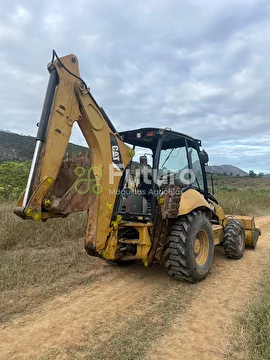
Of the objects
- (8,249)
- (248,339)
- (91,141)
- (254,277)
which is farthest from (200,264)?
(8,249)

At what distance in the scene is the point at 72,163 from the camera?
4.25 meters

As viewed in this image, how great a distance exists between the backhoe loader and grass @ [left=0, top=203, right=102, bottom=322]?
3.11ft

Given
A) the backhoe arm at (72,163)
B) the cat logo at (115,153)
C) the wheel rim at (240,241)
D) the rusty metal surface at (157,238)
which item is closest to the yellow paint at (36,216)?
the backhoe arm at (72,163)

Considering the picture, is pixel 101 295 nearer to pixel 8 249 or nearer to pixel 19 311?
pixel 19 311

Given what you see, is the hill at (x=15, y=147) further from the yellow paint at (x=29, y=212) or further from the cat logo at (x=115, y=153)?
the yellow paint at (x=29, y=212)

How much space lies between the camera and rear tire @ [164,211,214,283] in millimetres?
4742

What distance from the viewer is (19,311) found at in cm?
380

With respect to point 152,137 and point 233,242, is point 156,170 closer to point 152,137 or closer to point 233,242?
point 152,137

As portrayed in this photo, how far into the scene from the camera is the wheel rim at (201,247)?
5.29 meters

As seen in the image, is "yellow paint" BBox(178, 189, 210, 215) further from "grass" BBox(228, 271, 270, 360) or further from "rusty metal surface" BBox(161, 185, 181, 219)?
"grass" BBox(228, 271, 270, 360)

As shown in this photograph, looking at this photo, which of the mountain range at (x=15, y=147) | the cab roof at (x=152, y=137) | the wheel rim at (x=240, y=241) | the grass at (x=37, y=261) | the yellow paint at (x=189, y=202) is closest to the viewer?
the grass at (x=37, y=261)

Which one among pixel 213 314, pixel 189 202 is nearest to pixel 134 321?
pixel 213 314

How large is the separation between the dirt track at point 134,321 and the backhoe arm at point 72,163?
851 millimetres

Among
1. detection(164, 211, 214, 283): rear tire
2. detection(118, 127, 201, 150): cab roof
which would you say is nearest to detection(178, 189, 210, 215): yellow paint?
detection(164, 211, 214, 283): rear tire
